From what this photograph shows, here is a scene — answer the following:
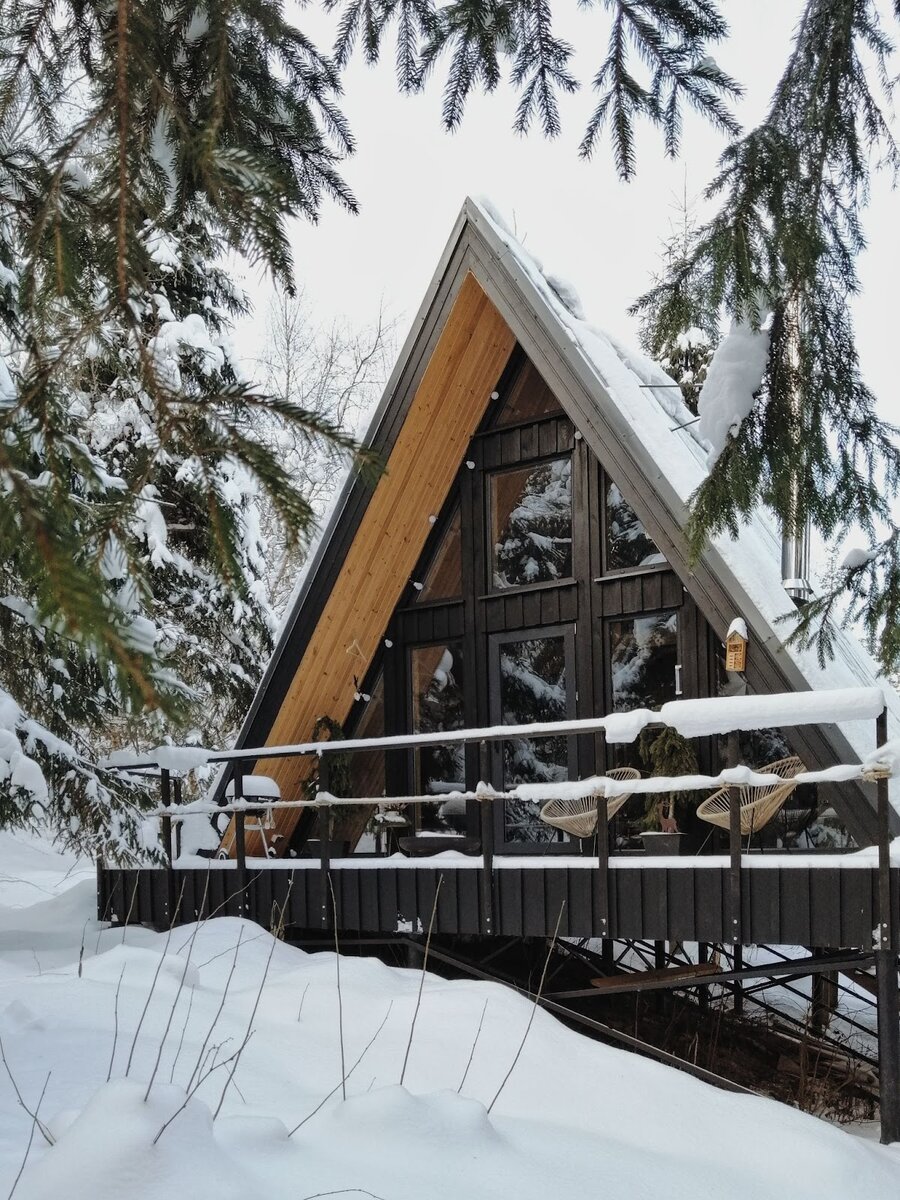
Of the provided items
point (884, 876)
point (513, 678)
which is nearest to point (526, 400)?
point (513, 678)

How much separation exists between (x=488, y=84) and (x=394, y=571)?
24.8 feet

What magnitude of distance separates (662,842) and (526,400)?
425 centimetres

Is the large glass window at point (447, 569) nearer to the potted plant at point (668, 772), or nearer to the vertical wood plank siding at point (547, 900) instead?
the potted plant at point (668, 772)

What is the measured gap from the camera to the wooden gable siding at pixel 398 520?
33.1ft

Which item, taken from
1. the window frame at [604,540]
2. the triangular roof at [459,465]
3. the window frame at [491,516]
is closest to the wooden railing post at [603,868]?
the triangular roof at [459,465]

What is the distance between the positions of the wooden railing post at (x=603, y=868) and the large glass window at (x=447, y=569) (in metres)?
4.32

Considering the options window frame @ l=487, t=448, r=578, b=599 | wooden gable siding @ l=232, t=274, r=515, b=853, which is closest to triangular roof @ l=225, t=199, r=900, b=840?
wooden gable siding @ l=232, t=274, r=515, b=853

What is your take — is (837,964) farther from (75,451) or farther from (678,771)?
(75,451)

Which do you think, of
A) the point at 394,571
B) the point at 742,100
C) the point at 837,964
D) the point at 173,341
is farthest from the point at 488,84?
the point at 173,341

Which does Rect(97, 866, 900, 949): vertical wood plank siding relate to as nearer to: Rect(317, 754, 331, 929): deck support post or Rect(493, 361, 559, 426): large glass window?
Rect(317, 754, 331, 929): deck support post

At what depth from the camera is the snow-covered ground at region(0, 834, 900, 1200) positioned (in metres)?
3.04

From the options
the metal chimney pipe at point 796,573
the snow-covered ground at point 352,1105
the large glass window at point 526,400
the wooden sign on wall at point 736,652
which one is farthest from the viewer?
the large glass window at point 526,400

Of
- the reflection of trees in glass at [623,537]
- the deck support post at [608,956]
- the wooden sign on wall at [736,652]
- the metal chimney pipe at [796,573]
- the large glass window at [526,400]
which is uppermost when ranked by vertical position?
the large glass window at [526,400]

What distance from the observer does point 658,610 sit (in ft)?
30.6
